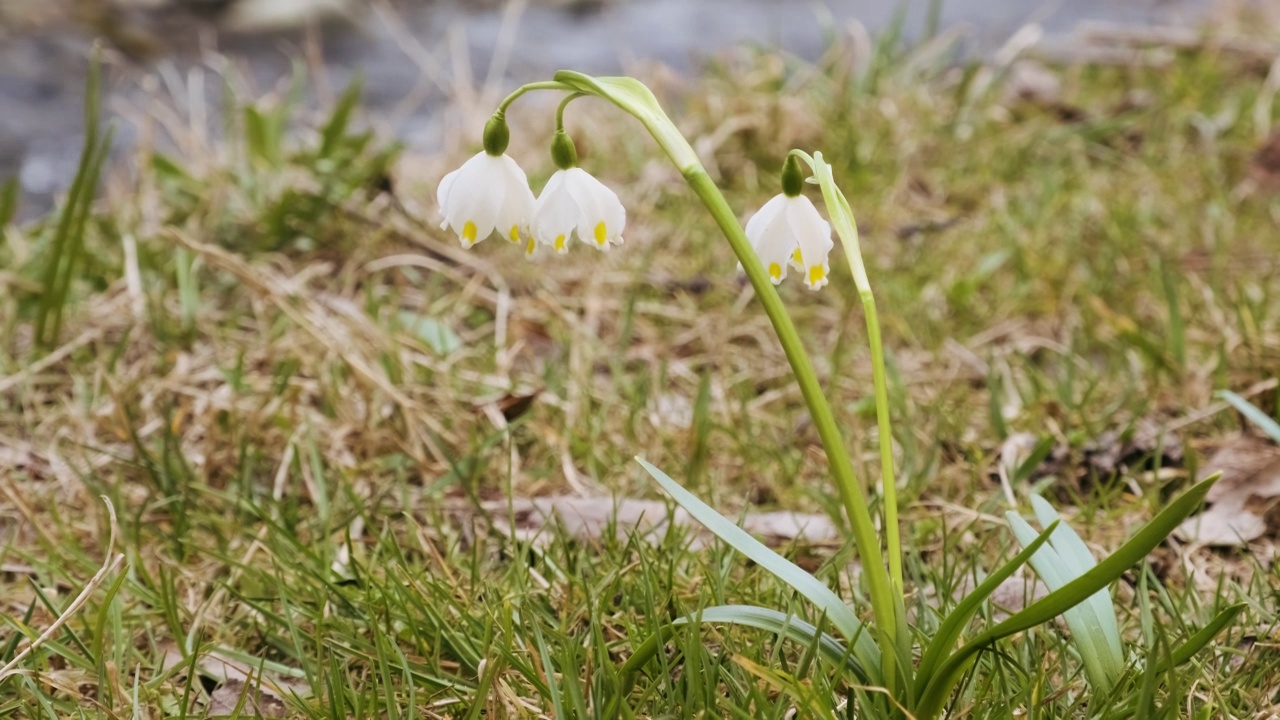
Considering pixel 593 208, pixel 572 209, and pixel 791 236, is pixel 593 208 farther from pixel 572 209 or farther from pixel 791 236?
pixel 791 236

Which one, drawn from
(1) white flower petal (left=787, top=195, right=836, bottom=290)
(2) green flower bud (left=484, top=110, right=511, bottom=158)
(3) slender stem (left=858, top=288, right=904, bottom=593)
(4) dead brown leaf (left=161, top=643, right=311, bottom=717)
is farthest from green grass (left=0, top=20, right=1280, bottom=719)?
(2) green flower bud (left=484, top=110, right=511, bottom=158)

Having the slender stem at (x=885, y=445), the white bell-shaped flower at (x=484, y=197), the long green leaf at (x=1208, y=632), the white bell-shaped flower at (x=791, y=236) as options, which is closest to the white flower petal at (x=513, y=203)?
the white bell-shaped flower at (x=484, y=197)

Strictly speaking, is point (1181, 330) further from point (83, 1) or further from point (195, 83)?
point (83, 1)

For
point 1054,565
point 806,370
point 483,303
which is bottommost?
point 483,303

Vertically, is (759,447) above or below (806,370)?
below

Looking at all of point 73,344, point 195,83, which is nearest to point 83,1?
point 195,83

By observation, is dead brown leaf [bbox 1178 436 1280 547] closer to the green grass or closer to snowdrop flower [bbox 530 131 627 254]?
the green grass
